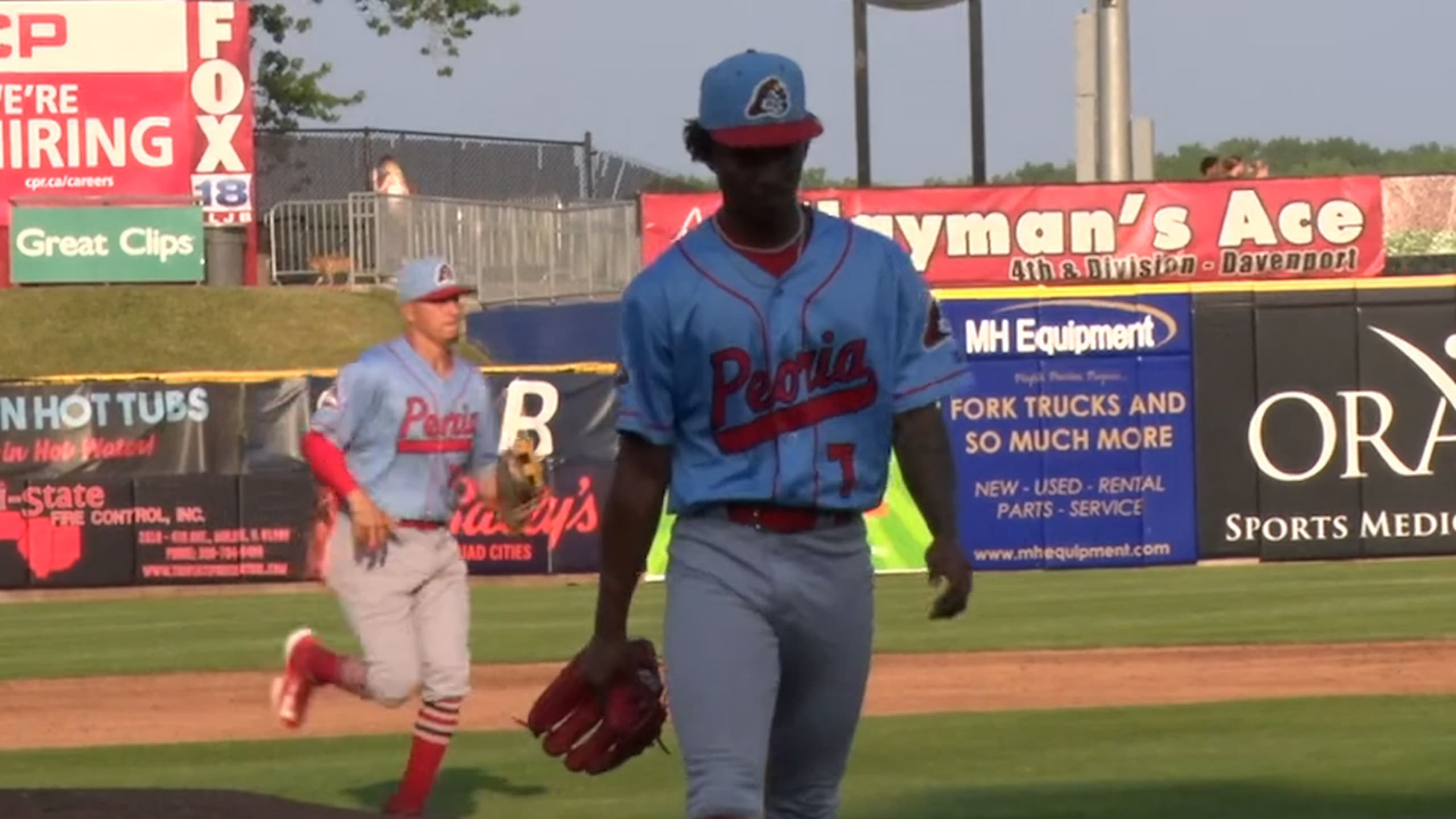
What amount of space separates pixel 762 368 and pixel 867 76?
80.9ft

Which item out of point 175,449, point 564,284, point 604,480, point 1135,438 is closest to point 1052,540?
point 1135,438

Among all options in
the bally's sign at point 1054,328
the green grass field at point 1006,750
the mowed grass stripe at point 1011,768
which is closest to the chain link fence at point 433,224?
the bally's sign at point 1054,328

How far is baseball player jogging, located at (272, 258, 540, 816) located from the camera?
8.97m

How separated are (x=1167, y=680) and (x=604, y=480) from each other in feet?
30.2

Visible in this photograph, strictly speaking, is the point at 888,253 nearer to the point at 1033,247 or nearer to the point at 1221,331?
the point at 1221,331

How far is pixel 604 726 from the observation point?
554 cm

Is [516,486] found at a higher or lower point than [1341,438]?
higher

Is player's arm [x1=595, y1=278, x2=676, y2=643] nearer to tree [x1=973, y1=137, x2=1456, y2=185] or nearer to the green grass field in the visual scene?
the green grass field

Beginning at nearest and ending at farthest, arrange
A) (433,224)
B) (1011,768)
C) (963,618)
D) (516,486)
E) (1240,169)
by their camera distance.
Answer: (516,486) → (1011,768) → (963,618) → (1240,169) → (433,224)

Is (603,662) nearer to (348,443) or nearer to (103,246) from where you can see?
(348,443)

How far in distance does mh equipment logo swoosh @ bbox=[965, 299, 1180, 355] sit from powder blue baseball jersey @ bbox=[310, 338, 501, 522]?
13601 millimetres

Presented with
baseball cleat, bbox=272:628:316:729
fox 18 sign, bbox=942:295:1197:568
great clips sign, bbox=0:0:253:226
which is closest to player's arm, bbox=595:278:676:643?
baseball cleat, bbox=272:628:316:729

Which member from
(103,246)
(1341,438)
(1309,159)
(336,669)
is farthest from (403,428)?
(1309,159)

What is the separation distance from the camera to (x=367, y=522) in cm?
891
